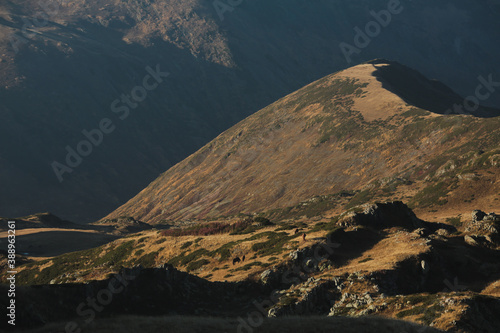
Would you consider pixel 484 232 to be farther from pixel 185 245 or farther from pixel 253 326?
pixel 185 245

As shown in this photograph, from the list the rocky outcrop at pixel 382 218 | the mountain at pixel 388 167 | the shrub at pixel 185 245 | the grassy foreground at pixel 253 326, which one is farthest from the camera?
the mountain at pixel 388 167

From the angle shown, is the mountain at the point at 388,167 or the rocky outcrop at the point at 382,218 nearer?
the rocky outcrop at the point at 382,218

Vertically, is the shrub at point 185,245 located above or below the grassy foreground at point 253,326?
above

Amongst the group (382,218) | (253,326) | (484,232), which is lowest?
(484,232)

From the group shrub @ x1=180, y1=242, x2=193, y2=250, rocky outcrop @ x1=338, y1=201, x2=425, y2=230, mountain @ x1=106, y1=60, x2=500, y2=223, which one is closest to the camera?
rocky outcrop @ x1=338, y1=201, x2=425, y2=230

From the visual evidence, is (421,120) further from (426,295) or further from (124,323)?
(124,323)

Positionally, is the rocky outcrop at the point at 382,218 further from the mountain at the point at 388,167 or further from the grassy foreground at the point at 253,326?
the mountain at the point at 388,167

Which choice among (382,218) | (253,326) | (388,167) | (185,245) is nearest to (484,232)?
(382,218)

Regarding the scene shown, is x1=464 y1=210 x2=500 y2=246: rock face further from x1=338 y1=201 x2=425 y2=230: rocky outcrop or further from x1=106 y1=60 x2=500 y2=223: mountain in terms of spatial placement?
x1=106 y1=60 x2=500 y2=223: mountain

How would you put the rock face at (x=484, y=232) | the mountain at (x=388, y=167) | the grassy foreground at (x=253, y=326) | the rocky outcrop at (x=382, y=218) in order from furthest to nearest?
the mountain at (x=388, y=167), the rocky outcrop at (x=382, y=218), the rock face at (x=484, y=232), the grassy foreground at (x=253, y=326)

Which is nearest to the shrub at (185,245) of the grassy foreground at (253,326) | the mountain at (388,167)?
the grassy foreground at (253,326)

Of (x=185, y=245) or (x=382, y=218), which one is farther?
(x=185, y=245)

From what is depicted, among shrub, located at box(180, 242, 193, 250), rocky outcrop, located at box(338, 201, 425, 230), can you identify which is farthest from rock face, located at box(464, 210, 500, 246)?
shrub, located at box(180, 242, 193, 250)

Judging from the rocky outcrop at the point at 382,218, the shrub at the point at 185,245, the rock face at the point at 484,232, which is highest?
the shrub at the point at 185,245
